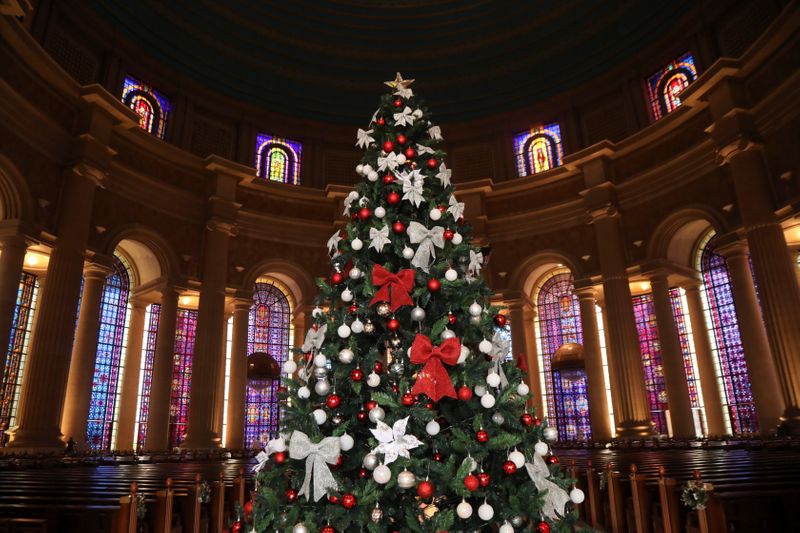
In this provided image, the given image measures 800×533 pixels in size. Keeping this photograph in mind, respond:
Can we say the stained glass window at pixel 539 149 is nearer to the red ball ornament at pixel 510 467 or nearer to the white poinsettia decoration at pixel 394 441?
the red ball ornament at pixel 510 467

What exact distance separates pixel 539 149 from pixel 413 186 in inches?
670

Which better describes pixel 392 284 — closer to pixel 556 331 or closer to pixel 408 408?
pixel 408 408

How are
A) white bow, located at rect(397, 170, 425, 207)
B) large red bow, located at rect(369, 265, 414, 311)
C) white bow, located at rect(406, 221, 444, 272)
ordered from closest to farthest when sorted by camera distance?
large red bow, located at rect(369, 265, 414, 311), white bow, located at rect(406, 221, 444, 272), white bow, located at rect(397, 170, 425, 207)

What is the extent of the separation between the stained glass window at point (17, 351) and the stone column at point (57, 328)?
1507mm

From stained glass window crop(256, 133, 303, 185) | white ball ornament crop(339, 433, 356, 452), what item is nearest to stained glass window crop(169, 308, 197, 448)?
stained glass window crop(256, 133, 303, 185)

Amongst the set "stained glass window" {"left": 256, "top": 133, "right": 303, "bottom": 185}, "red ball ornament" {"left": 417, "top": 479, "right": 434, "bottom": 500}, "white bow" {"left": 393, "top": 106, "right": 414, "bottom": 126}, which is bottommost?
"red ball ornament" {"left": 417, "top": 479, "right": 434, "bottom": 500}

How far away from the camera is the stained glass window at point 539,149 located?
1928 centimetres

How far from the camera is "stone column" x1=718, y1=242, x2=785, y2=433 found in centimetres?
1240

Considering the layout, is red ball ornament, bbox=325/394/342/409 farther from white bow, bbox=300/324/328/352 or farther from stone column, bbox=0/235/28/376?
stone column, bbox=0/235/28/376

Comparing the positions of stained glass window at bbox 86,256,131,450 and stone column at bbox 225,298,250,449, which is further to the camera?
stone column at bbox 225,298,250,449

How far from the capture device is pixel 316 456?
2811mm

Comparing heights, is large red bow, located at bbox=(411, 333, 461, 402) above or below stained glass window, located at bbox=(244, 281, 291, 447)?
below

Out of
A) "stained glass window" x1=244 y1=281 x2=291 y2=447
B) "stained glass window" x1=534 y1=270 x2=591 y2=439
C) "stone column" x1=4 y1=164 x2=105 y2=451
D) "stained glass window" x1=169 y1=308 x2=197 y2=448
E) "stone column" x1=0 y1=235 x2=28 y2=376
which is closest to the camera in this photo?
"stone column" x1=0 y1=235 x2=28 y2=376

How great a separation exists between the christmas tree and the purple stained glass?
49.5 feet
